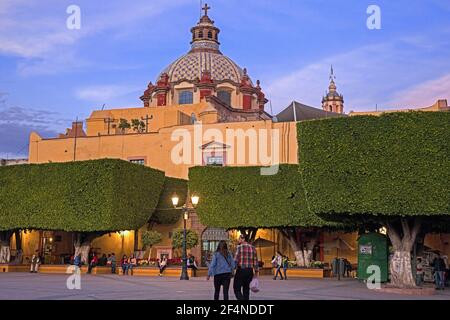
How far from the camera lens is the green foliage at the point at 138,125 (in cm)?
4994

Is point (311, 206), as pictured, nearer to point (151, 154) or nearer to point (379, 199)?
point (379, 199)

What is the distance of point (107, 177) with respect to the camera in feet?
107

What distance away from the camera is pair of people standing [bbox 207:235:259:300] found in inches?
521

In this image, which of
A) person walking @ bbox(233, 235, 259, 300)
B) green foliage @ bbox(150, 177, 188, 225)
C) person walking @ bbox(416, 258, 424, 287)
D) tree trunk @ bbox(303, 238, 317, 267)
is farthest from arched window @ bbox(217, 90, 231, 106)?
person walking @ bbox(233, 235, 259, 300)

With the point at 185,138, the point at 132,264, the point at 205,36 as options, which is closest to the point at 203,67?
the point at 205,36

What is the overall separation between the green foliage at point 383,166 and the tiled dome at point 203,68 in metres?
38.7

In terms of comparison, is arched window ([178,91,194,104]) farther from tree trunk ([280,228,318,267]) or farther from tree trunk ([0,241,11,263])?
tree trunk ([0,241,11,263])

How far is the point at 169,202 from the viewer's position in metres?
40.0

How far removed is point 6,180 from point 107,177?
625 centimetres

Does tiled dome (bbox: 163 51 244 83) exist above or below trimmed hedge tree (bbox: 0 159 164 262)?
above

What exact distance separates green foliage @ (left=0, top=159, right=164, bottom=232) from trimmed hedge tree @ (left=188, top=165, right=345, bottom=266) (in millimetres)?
3781
